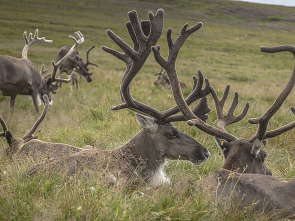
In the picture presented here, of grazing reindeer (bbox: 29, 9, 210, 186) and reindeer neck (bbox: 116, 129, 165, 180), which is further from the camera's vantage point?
reindeer neck (bbox: 116, 129, 165, 180)

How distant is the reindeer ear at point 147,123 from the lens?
4859 mm

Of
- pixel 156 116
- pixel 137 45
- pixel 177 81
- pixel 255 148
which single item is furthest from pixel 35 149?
pixel 255 148

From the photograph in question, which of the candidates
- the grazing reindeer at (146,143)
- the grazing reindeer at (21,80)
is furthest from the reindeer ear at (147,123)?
the grazing reindeer at (21,80)

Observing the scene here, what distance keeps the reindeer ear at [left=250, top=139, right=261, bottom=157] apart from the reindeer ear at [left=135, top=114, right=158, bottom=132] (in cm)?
133

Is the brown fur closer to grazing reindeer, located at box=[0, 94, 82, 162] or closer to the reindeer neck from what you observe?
the reindeer neck

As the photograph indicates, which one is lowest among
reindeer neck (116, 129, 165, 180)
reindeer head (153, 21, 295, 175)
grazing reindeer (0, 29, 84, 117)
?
grazing reindeer (0, 29, 84, 117)

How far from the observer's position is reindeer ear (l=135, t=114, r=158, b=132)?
486 centimetres

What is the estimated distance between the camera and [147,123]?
4.90 m

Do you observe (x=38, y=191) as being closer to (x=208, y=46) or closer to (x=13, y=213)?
(x=13, y=213)

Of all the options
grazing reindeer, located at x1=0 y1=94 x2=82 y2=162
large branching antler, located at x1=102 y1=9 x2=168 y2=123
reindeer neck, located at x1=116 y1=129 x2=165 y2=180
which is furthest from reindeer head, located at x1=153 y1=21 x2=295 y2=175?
grazing reindeer, located at x1=0 y1=94 x2=82 y2=162

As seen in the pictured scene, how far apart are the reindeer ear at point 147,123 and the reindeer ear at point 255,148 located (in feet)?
4.37

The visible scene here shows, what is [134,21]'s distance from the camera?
15.1 feet

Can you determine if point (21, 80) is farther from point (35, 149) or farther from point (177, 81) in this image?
point (177, 81)

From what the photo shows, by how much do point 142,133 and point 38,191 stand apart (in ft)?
6.07
